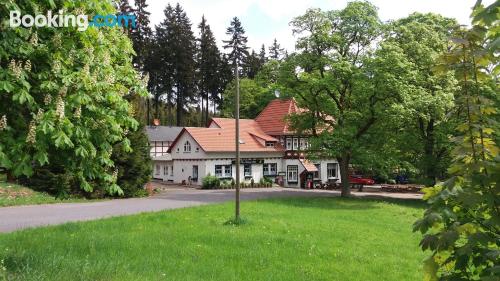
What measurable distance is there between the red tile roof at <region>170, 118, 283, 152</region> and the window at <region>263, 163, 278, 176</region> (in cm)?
172

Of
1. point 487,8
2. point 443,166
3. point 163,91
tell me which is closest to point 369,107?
point 443,166

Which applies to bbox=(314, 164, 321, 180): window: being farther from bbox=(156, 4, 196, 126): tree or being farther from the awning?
bbox=(156, 4, 196, 126): tree

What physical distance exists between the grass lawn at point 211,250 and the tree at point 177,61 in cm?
5380

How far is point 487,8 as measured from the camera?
2.39 meters

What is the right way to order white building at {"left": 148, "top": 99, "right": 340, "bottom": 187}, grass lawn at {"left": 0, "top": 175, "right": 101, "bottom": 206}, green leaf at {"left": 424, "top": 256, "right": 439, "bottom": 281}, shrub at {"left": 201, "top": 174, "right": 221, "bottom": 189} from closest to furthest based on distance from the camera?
green leaf at {"left": 424, "top": 256, "right": 439, "bottom": 281} < grass lawn at {"left": 0, "top": 175, "right": 101, "bottom": 206} < shrub at {"left": 201, "top": 174, "right": 221, "bottom": 189} < white building at {"left": 148, "top": 99, "right": 340, "bottom": 187}

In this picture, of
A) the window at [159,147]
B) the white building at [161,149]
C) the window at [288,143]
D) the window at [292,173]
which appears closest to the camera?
the window at [292,173]

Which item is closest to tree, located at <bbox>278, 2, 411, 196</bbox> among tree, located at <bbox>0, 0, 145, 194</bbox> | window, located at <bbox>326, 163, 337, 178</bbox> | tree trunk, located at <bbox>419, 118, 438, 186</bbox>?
tree trunk, located at <bbox>419, 118, 438, 186</bbox>

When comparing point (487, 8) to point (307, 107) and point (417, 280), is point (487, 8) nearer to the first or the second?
point (417, 280)

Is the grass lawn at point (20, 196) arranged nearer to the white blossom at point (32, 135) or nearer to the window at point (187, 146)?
the window at point (187, 146)

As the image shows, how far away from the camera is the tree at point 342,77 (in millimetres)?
28547

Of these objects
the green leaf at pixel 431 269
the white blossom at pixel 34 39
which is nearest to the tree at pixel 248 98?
the white blossom at pixel 34 39

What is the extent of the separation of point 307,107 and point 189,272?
79.6 feet

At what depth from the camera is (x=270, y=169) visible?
4966 centimetres

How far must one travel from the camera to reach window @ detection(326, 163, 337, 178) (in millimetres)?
52553
